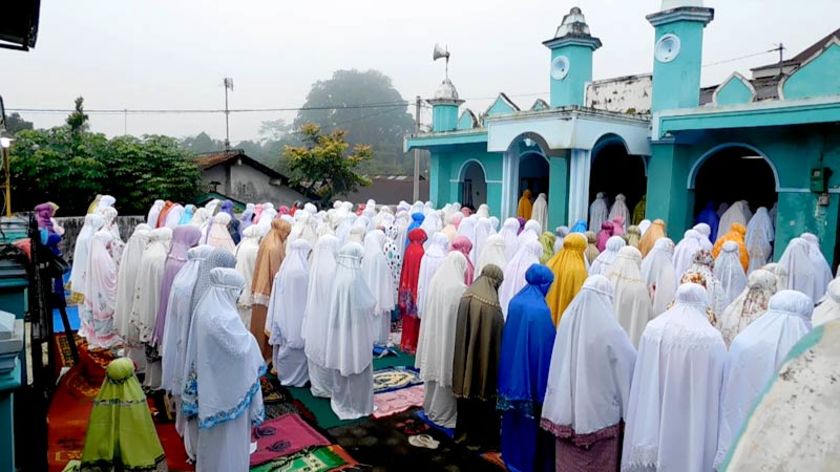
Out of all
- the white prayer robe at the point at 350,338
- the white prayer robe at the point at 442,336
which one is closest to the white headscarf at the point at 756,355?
the white prayer robe at the point at 442,336

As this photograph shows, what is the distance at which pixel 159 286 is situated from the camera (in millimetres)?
5602

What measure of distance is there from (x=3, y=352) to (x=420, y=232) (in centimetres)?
522

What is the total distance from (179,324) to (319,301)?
143 cm

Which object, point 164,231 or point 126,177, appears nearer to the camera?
point 164,231

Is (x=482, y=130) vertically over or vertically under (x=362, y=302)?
over

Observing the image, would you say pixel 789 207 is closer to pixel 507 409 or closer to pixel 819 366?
pixel 507 409

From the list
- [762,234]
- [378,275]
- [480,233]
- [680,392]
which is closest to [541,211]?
[480,233]

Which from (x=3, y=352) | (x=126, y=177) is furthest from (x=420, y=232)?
(x=126, y=177)

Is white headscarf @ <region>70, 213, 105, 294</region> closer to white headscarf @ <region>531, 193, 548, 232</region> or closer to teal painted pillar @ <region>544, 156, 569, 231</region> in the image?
teal painted pillar @ <region>544, 156, 569, 231</region>

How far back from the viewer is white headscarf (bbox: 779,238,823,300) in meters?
6.47

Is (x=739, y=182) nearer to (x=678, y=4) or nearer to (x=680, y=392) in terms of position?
(x=678, y=4)

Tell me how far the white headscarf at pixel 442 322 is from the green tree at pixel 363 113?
44855 mm

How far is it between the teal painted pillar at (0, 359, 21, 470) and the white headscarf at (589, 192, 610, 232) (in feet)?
36.9

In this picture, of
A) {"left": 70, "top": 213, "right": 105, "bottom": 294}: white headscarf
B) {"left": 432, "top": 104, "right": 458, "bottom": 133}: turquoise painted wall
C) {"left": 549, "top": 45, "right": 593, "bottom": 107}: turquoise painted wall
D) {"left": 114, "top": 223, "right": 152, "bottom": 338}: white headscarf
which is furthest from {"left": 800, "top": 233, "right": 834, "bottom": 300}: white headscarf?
{"left": 432, "top": 104, "right": 458, "bottom": 133}: turquoise painted wall
